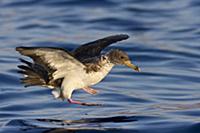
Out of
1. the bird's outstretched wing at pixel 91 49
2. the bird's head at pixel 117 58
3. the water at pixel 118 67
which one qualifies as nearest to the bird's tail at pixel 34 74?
the water at pixel 118 67

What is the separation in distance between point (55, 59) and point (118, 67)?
6134mm

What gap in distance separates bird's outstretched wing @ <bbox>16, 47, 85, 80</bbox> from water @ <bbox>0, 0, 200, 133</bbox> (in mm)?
729

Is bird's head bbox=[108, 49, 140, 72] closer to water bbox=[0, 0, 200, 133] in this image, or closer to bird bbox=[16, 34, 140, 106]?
bird bbox=[16, 34, 140, 106]

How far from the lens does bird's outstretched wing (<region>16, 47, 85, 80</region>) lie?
11656 millimetres

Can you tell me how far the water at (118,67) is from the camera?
42.5 ft

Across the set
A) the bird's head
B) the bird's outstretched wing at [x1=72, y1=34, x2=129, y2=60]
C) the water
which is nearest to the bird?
the bird's head

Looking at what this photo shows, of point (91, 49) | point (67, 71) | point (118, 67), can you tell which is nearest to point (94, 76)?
point (67, 71)

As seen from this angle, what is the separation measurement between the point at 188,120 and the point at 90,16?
42.7ft

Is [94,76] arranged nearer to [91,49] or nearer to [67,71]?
[67,71]

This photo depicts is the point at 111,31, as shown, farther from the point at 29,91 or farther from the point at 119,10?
the point at 29,91

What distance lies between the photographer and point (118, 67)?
59.9 ft

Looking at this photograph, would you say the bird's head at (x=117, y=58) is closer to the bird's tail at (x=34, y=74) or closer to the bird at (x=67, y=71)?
the bird at (x=67, y=71)

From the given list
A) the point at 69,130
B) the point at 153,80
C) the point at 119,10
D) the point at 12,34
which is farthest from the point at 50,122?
the point at 119,10

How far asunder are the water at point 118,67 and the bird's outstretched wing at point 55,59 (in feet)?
2.39
